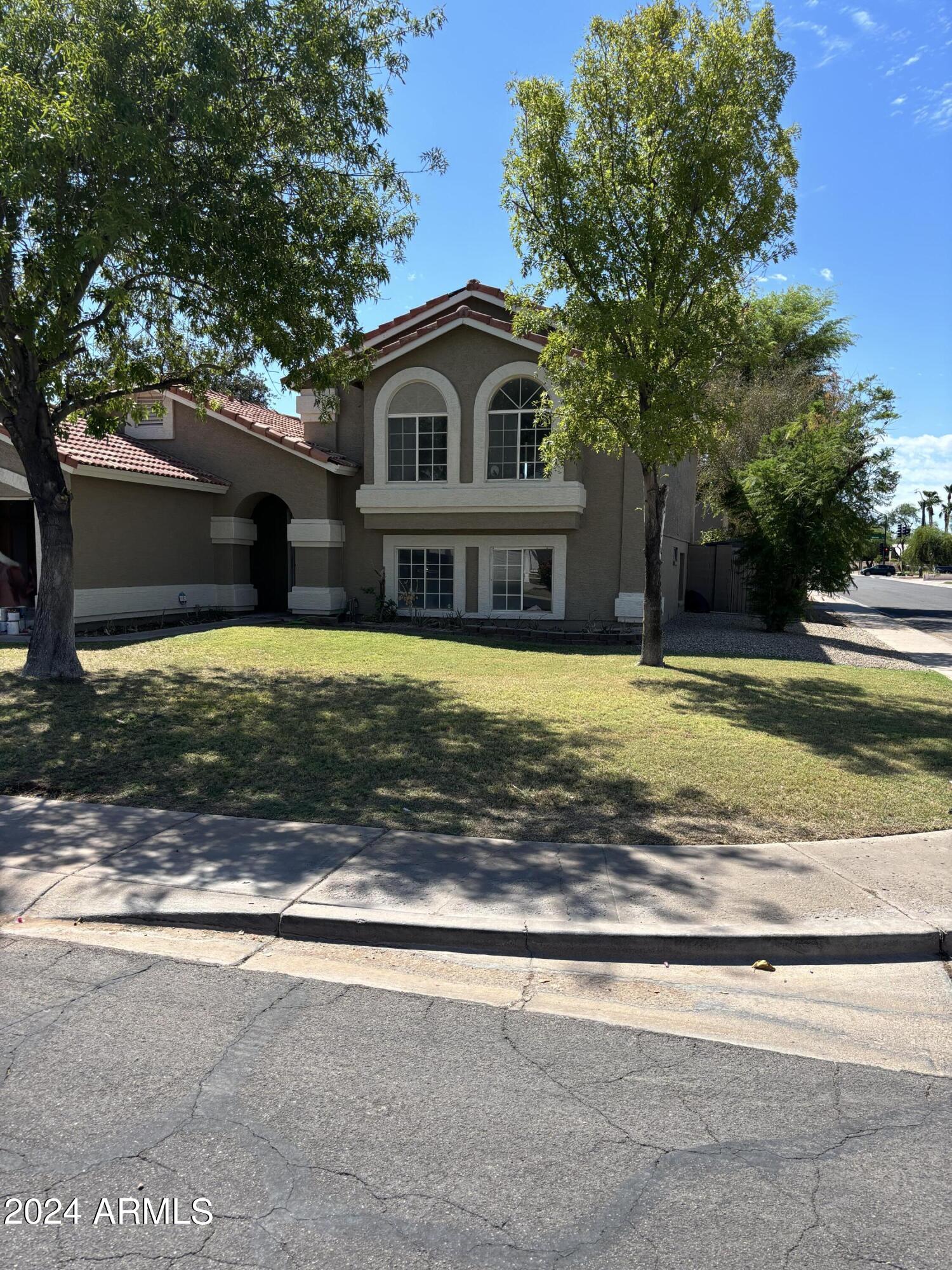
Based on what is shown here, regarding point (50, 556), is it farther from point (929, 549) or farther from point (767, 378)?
point (929, 549)

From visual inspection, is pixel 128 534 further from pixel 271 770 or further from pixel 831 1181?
pixel 831 1181

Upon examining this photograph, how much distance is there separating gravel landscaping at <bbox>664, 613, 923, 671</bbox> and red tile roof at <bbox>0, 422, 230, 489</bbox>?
11.2 meters

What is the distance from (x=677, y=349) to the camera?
12.2m

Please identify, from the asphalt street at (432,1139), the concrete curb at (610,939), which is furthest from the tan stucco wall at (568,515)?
the asphalt street at (432,1139)

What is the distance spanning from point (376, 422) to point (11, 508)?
8491 mm

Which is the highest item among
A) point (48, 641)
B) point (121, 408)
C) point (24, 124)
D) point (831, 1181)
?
point (24, 124)

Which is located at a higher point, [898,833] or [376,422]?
[376,422]

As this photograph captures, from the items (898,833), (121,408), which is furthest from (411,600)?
(898,833)

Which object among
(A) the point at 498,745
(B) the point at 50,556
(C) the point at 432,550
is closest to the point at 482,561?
(C) the point at 432,550

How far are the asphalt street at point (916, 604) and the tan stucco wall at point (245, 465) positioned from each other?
53.0 ft

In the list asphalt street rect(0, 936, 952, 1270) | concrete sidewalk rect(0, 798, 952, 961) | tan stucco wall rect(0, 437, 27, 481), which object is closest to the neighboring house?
tan stucco wall rect(0, 437, 27, 481)

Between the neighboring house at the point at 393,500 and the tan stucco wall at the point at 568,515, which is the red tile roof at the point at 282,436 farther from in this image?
the tan stucco wall at the point at 568,515

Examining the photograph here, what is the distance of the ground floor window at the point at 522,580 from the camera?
19.8m

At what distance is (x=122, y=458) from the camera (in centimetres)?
1881
